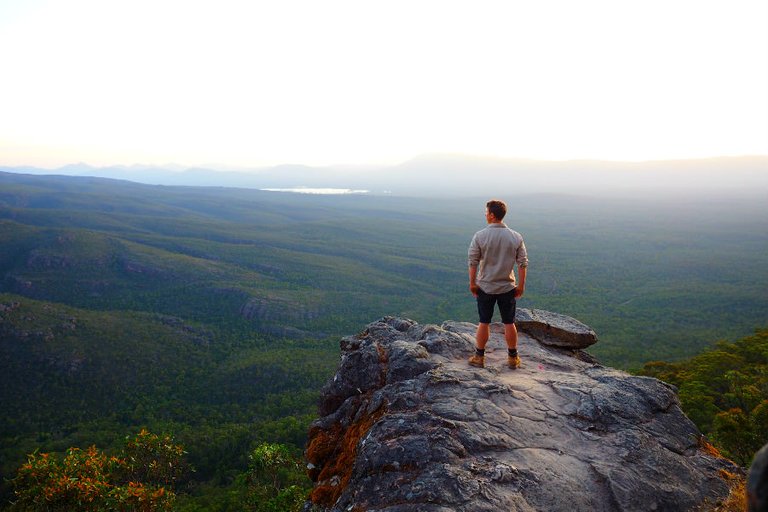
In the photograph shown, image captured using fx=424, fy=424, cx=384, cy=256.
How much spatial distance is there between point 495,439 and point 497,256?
353 cm

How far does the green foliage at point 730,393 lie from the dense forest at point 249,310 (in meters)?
0.19

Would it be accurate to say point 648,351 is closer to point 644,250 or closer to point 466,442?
point 466,442

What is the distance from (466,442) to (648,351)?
58.1m

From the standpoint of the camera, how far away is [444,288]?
101 m

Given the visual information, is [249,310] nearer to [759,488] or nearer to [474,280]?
[474,280]

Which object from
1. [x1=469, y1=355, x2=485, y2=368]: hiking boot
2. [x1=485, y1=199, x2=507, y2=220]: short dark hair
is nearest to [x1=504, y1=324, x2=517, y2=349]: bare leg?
[x1=469, y1=355, x2=485, y2=368]: hiking boot

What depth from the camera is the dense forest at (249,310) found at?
42375 millimetres

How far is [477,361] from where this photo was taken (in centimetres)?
953

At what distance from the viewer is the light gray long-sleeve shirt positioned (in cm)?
864

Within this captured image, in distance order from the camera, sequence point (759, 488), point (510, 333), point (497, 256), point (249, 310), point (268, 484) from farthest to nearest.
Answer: point (249, 310)
point (268, 484)
point (510, 333)
point (497, 256)
point (759, 488)

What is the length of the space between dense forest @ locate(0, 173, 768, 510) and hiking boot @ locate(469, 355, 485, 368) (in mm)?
16736

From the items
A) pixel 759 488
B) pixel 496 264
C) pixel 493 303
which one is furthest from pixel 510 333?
pixel 759 488

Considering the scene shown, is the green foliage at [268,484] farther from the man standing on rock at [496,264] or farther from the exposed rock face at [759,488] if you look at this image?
the exposed rock face at [759,488]

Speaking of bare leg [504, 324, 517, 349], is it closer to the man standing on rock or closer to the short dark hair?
the man standing on rock
